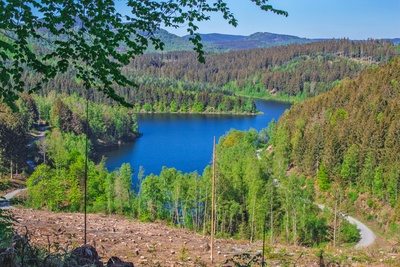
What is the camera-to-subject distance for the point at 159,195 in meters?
29.6

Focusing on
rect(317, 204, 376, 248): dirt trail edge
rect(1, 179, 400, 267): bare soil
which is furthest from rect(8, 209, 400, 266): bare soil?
rect(317, 204, 376, 248): dirt trail edge

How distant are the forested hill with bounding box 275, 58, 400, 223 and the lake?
11358 mm

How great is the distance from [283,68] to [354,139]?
138 meters

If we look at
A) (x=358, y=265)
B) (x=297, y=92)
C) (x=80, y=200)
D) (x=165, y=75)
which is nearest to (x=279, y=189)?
(x=80, y=200)

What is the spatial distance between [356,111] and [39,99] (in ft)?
159

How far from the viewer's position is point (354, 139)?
126ft

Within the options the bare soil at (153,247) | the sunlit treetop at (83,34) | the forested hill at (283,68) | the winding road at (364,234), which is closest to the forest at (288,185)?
the winding road at (364,234)

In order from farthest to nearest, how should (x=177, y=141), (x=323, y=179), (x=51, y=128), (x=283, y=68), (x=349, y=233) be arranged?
(x=283, y=68) < (x=177, y=141) < (x=51, y=128) < (x=323, y=179) < (x=349, y=233)

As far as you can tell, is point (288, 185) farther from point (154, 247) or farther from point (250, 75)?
point (250, 75)

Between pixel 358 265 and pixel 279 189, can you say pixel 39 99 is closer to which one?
pixel 279 189

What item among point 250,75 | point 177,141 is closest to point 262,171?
point 177,141

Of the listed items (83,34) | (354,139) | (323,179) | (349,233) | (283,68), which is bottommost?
(349,233)

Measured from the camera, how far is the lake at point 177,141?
49531mm

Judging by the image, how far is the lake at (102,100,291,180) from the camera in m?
49.5
